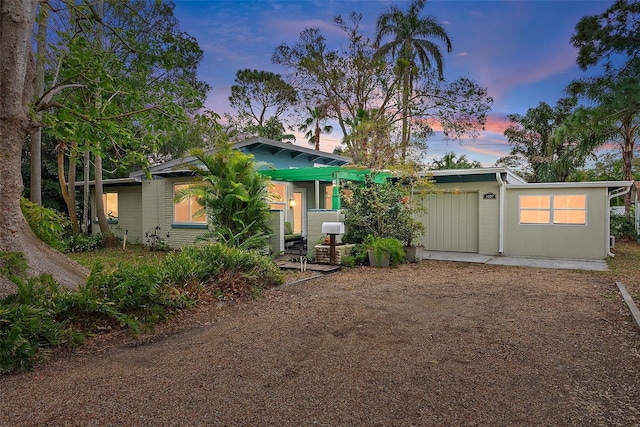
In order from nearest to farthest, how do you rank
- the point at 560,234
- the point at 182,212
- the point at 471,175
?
1. the point at 560,234
2. the point at 471,175
3. the point at 182,212

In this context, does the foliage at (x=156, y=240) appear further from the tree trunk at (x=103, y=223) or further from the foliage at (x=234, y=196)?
the foliage at (x=234, y=196)

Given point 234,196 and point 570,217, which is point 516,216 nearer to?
point 570,217

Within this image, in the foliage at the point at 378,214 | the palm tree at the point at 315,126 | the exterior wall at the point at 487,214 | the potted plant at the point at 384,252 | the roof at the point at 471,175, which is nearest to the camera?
the potted plant at the point at 384,252

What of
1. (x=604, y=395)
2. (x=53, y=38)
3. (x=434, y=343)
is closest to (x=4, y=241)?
(x=434, y=343)

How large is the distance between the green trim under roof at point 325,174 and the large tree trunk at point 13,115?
19.9ft

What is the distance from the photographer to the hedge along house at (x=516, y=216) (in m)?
10.7

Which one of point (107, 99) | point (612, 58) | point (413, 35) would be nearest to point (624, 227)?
point (612, 58)

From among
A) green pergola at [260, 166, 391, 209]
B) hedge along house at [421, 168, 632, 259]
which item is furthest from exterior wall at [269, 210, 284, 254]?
hedge along house at [421, 168, 632, 259]

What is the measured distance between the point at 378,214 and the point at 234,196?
374 centimetres

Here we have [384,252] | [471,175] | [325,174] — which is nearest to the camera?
[384,252]

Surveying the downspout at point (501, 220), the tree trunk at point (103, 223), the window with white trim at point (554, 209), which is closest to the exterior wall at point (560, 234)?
Result: the window with white trim at point (554, 209)

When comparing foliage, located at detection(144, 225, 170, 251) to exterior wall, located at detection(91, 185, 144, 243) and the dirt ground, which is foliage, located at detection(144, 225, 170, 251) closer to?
exterior wall, located at detection(91, 185, 144, 243)

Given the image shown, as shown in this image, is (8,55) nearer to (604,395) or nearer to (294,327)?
(294,327)

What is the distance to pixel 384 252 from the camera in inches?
359
